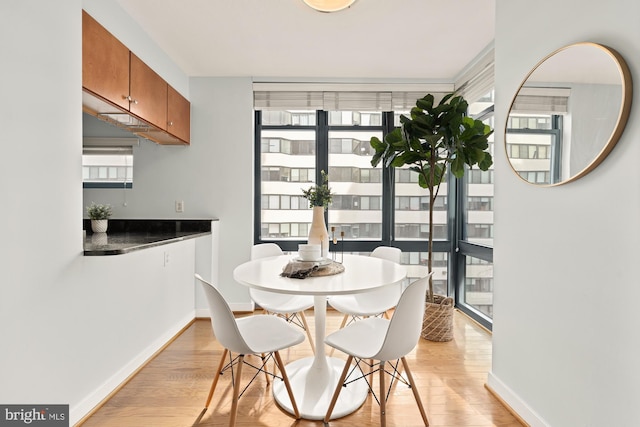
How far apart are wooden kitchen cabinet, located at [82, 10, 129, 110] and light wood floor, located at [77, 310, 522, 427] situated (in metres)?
1.84

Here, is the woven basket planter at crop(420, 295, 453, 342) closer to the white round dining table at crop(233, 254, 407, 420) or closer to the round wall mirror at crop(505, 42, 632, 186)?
the white round dining table at crop(233, 254, 407, 420)

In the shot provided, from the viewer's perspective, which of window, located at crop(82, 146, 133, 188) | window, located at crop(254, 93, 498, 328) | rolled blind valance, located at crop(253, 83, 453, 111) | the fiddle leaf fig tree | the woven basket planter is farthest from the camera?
window, located at crop(254, 93, 498, 328)

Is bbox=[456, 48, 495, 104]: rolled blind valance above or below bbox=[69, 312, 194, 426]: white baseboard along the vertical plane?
above

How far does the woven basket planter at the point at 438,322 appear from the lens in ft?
9.33

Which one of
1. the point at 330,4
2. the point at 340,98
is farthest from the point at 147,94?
the point at 340,98

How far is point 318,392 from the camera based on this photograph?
197 cm


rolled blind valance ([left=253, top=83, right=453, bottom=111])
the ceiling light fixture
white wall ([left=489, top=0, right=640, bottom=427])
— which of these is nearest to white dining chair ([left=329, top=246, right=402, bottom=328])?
white wall ([left=489, top=0, right=640, bottom=427])

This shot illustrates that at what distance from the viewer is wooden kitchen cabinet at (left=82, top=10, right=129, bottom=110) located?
1879 millimetres

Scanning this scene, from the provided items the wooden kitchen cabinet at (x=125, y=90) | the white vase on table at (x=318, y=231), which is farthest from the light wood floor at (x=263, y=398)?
the wooden kitchen cabinet at (x=125, y=90)

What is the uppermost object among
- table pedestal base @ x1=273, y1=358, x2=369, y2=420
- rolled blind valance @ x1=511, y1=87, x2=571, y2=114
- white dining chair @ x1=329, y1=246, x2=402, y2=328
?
rolled blind valance @ x1=511, y1=87, x2=571, y2=114

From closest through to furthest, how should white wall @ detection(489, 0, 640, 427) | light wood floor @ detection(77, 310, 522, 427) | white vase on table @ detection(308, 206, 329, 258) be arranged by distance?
white wall @ detection(489, 0, 640, 427) → light wood floor @ detection(77, 310, 522, 427) → white vase on table @ detection(308, 206, 329, 258)

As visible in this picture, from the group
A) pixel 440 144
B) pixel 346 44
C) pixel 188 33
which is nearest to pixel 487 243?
pixel 440 144

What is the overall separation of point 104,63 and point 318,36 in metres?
1.54

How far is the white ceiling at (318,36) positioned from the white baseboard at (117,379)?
244cm
